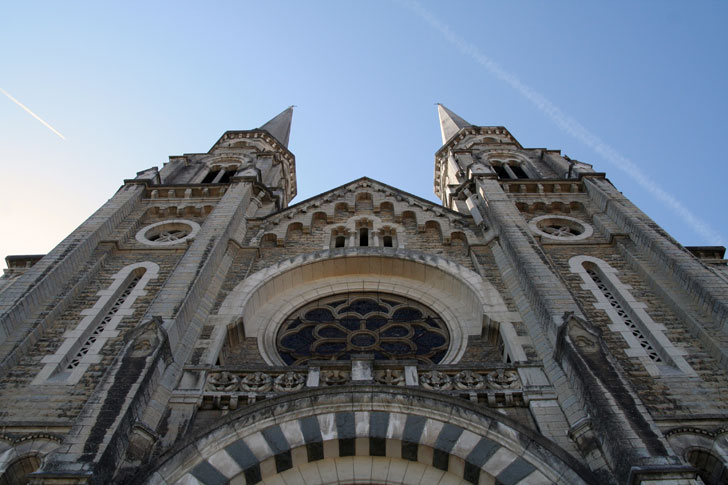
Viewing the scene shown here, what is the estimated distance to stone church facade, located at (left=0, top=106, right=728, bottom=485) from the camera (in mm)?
7465

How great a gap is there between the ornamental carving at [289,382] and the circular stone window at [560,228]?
851cm

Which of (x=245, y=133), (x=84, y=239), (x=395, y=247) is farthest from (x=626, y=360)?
(x=245, y=133)

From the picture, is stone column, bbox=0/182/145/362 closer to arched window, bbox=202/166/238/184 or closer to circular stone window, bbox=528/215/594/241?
arched window, bbox=202/166/238/184

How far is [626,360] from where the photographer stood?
9773 millimetres

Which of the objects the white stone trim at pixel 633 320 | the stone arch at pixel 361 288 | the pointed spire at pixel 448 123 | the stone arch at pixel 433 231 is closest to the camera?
the white stone trim at pixel 633 320

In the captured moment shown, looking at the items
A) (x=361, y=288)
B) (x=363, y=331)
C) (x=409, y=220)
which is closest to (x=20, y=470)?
(x=363, y=331)

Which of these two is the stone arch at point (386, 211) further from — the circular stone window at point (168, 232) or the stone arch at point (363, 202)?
the circular stone window at point (168, 232)

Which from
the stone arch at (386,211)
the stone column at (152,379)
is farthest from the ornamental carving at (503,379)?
the stone arch at (386,211)

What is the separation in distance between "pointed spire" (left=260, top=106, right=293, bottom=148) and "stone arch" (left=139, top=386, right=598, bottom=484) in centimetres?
2338

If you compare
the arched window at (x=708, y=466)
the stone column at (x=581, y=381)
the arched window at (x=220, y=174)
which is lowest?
the arched window at (x=708, y=466)

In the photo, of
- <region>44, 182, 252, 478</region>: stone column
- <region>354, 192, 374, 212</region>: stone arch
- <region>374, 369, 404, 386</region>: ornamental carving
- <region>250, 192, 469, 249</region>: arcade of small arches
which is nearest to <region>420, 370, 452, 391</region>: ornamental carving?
<region>374, 369, 404, 386</region>: ornamental carving

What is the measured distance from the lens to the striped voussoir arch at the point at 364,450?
7254mm

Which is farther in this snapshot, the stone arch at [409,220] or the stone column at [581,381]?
the stone arch at [409,220]

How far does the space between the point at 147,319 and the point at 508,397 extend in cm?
611
